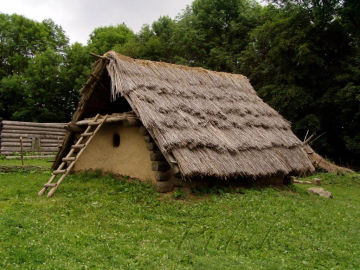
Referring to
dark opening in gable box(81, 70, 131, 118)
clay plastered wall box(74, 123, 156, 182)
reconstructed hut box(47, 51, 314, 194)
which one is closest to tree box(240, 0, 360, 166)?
reconstructed hut box(47, 51, 314, 194)

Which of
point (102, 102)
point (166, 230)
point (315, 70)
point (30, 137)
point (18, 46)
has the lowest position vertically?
point (166, 230)

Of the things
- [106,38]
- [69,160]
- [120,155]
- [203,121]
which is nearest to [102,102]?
[120,155]

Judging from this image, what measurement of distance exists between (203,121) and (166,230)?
452 cm

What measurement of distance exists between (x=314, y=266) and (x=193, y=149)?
4.47m

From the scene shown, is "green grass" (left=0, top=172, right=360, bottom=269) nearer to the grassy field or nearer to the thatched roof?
the grassy field

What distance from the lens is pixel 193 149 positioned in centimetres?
912

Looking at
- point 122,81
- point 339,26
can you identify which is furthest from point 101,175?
point 339,26

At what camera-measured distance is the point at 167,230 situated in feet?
21.8

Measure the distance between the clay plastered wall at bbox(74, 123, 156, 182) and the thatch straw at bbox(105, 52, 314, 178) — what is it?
1.20 metres

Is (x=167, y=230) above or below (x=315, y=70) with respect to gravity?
below

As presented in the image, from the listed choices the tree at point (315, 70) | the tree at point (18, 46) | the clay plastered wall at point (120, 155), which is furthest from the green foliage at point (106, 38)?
the clay plastered wall at point (120, 155)

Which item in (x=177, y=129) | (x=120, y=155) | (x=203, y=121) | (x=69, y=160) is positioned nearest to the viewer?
(x=177, y=129)

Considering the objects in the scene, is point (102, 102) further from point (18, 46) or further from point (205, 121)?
point (18, 46)

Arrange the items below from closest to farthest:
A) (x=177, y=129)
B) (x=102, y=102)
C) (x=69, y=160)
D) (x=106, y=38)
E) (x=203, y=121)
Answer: (x=177, y=129)
(x=69, y=160)
(x=203, y=121)
(x=102, y=102)
(x=106, y=38)
